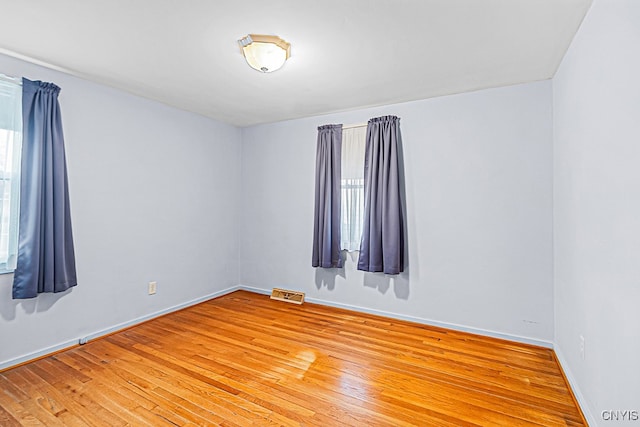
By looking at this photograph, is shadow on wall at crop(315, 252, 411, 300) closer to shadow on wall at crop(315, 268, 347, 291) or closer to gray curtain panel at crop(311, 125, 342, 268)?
shadow on wall at crop(315, 268, 347, 291)

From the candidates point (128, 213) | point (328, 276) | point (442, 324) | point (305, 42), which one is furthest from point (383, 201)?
point (128, 213)

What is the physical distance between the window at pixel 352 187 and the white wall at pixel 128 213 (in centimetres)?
169

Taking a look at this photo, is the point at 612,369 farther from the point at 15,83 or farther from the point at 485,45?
the point at 15,83

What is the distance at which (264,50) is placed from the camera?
7.07ft

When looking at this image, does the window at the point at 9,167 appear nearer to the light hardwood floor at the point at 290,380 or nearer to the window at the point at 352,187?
the light hardwood floor at the point at 290,380

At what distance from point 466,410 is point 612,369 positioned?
793 millimetres

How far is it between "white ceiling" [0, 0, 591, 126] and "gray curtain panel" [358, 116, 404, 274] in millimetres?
420

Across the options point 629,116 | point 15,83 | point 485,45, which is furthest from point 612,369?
point 15,83

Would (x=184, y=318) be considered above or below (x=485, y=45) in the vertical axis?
below

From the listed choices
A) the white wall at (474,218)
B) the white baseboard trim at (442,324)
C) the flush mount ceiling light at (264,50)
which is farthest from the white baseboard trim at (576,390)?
the flush mount ceiling light at (264,50)

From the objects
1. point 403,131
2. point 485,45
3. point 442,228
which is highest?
point 485,45

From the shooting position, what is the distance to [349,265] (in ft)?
12.4

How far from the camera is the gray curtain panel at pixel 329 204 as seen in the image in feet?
12.3

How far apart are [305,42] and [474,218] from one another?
7.24 ft
